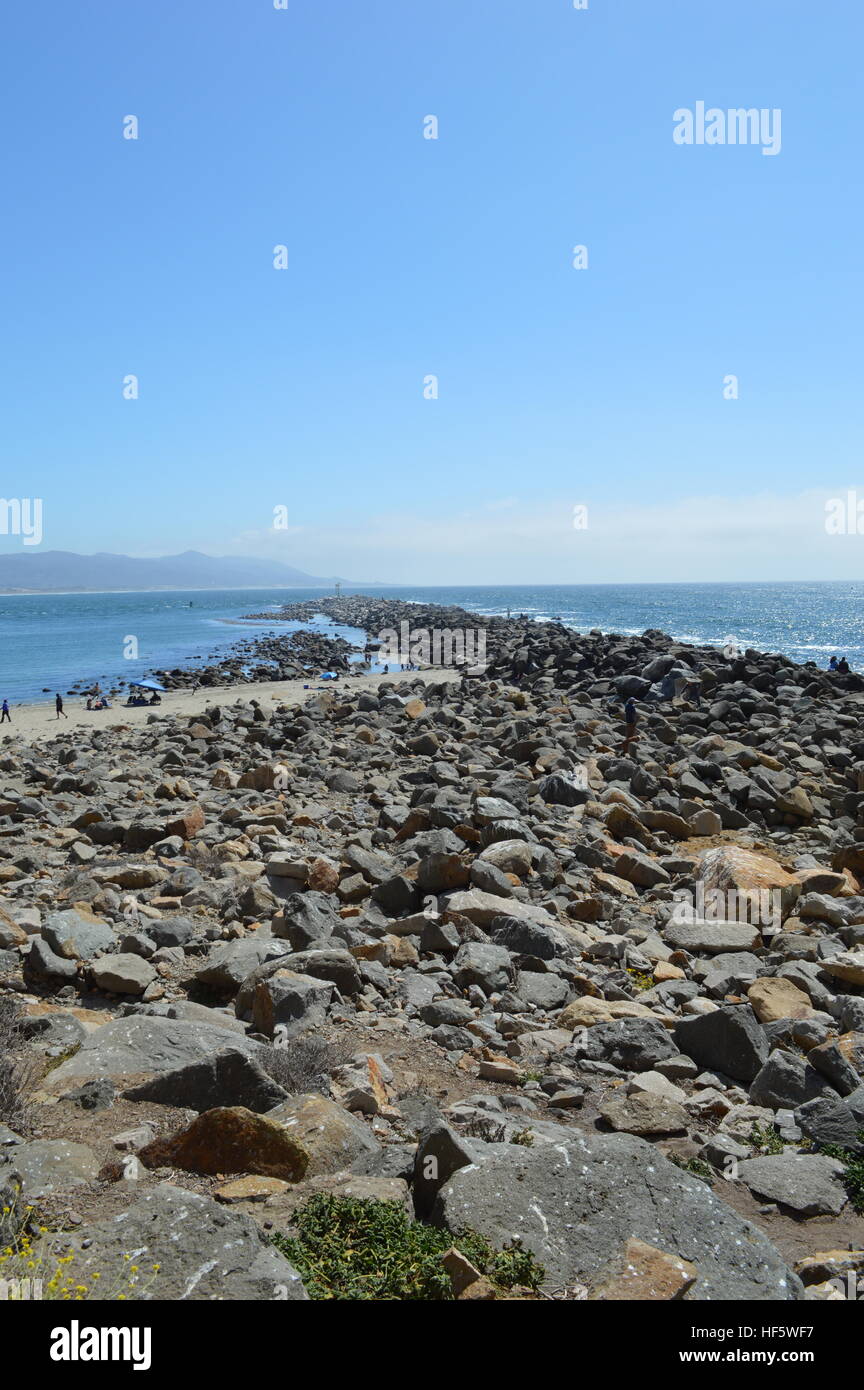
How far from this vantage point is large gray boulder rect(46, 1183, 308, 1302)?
326 centimetres

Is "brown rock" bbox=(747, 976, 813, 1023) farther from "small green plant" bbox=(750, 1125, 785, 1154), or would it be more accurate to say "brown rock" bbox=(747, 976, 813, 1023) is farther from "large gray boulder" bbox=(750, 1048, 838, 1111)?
"small green plant" bbox=(750, 1125, 785, 1154)

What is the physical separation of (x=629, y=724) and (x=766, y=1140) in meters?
16.6

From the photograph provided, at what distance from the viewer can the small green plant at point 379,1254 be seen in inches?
138

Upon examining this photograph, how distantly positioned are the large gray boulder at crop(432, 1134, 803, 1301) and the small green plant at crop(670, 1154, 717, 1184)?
0.88 metres

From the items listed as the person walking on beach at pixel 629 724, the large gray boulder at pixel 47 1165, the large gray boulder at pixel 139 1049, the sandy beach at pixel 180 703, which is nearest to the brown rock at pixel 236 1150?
the large gray boulder at pixel 47 1165

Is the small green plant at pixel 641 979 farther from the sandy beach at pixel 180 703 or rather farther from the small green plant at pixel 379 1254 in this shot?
the sandy beach at pixel 180 703

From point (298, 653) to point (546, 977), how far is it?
49.5m

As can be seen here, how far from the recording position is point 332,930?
859cm

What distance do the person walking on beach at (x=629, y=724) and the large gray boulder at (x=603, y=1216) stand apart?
48.5ft

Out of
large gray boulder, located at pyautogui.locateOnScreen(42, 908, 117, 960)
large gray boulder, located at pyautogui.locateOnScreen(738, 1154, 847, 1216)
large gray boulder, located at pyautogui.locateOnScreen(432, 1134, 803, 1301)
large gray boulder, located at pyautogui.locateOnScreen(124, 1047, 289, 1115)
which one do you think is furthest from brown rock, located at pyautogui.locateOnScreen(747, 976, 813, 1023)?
large gray boulder, located at pyautogui.locateOnScreen(42, 908, 117, 960)

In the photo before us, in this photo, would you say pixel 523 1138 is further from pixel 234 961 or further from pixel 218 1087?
pixel 234 961

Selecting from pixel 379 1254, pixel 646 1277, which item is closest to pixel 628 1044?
pixel 646 1277

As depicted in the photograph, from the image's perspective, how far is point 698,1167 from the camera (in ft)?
17.0
